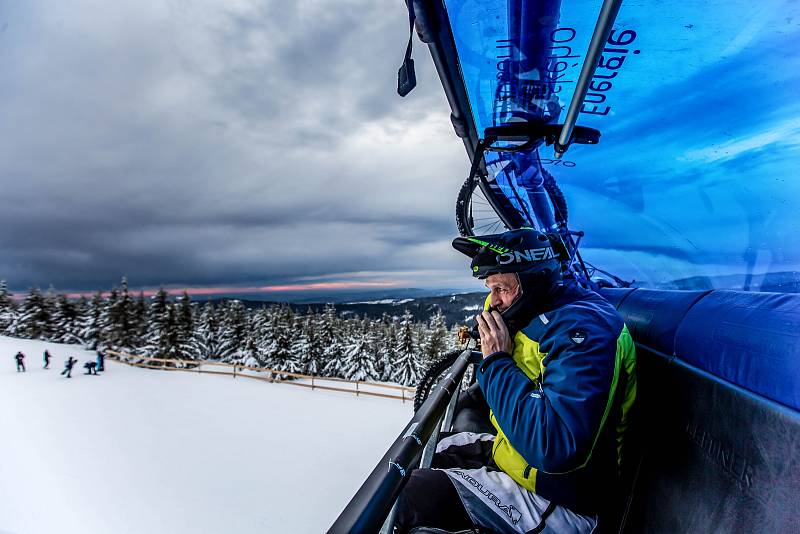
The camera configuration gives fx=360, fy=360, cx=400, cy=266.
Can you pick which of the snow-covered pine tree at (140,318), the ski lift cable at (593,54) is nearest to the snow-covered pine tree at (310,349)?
the snow-covered pine tree at (140,318)

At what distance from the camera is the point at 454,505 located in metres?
1.71

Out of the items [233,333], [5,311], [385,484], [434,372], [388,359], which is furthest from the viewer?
[5,311]

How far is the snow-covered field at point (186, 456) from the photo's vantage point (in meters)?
6.22

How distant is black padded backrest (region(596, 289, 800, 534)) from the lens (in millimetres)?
910

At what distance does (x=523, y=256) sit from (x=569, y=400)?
77 centimetres

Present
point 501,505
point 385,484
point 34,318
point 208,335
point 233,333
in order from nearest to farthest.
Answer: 1. point 385,484
2. point 501,505
3. point 233,333
4. point 208,335
5. point 34,318

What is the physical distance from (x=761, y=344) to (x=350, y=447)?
930 centimetres

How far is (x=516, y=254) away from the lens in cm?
190

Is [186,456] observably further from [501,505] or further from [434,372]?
[501,505]

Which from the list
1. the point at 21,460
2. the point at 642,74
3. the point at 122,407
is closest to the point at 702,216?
the point at 642,74

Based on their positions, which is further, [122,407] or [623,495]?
[122,407]

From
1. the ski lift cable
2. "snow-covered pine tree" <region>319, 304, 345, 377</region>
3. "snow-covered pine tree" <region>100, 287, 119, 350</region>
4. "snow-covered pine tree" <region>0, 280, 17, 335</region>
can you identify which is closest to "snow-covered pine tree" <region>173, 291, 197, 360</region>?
"snow-covered pine tree" <region>100, 287, 119, 350</region>

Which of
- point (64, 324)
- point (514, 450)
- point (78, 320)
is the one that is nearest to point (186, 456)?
point (514, 450)

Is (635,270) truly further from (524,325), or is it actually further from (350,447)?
(350,447)
